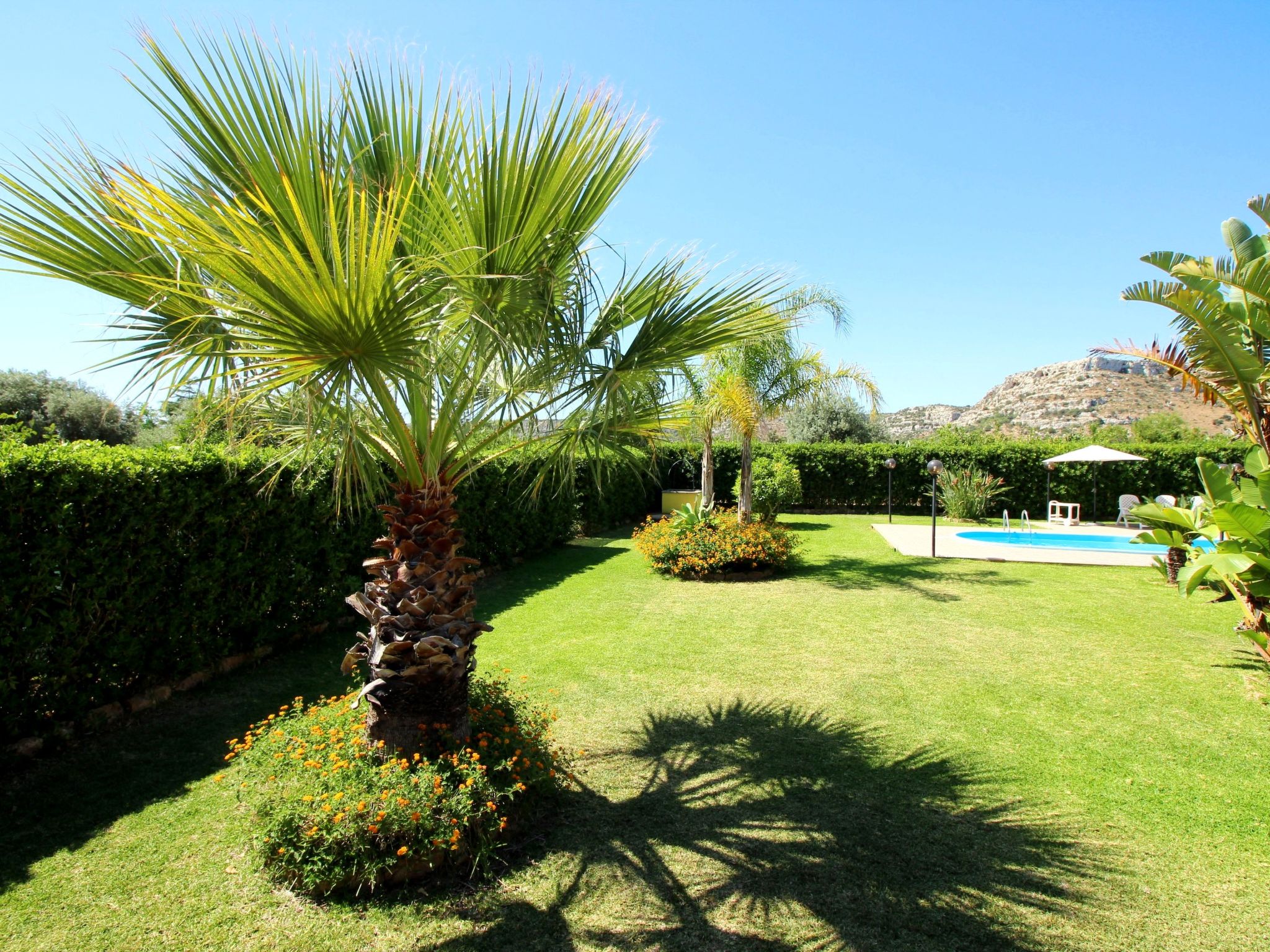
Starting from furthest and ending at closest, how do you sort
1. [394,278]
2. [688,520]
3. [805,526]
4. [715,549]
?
[805,526], [688,520], [715,549], [394,278]

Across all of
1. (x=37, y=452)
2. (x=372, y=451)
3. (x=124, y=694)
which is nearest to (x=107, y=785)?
(x=124, y=694)

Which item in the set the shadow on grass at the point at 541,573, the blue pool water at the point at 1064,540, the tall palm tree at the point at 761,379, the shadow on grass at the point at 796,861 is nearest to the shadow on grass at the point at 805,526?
the blue pool water at the point at 1064,540

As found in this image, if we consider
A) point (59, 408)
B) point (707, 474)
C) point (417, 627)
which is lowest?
point (417, 627)

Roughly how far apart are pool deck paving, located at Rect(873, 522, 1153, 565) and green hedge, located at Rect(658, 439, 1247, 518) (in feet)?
10.9

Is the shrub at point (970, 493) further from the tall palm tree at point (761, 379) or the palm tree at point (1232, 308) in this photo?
the palm tree at point (1232, 308)

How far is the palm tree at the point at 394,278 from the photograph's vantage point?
253 cm

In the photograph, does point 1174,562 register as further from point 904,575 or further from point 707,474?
point 707,474

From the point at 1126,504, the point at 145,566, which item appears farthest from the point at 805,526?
the point at 145,566

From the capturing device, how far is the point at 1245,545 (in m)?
6.06

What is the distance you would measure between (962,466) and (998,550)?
862 cm

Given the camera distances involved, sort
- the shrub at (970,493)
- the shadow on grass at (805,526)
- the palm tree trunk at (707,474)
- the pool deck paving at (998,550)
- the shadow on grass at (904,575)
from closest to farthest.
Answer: the shadow on grass at (904,575) < the pool deck paving at (998,550) < the palm tree trunk at (707,474) < the shadow on grass at (805,526) < the shrub at (970,493)

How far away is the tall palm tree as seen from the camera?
13180 millimetres

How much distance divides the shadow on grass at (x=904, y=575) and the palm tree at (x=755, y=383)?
6.51 ft

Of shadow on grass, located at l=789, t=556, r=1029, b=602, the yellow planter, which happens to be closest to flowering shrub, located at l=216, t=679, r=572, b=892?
shadow on grass, located at l=789, t=556, r=1029, b=602
